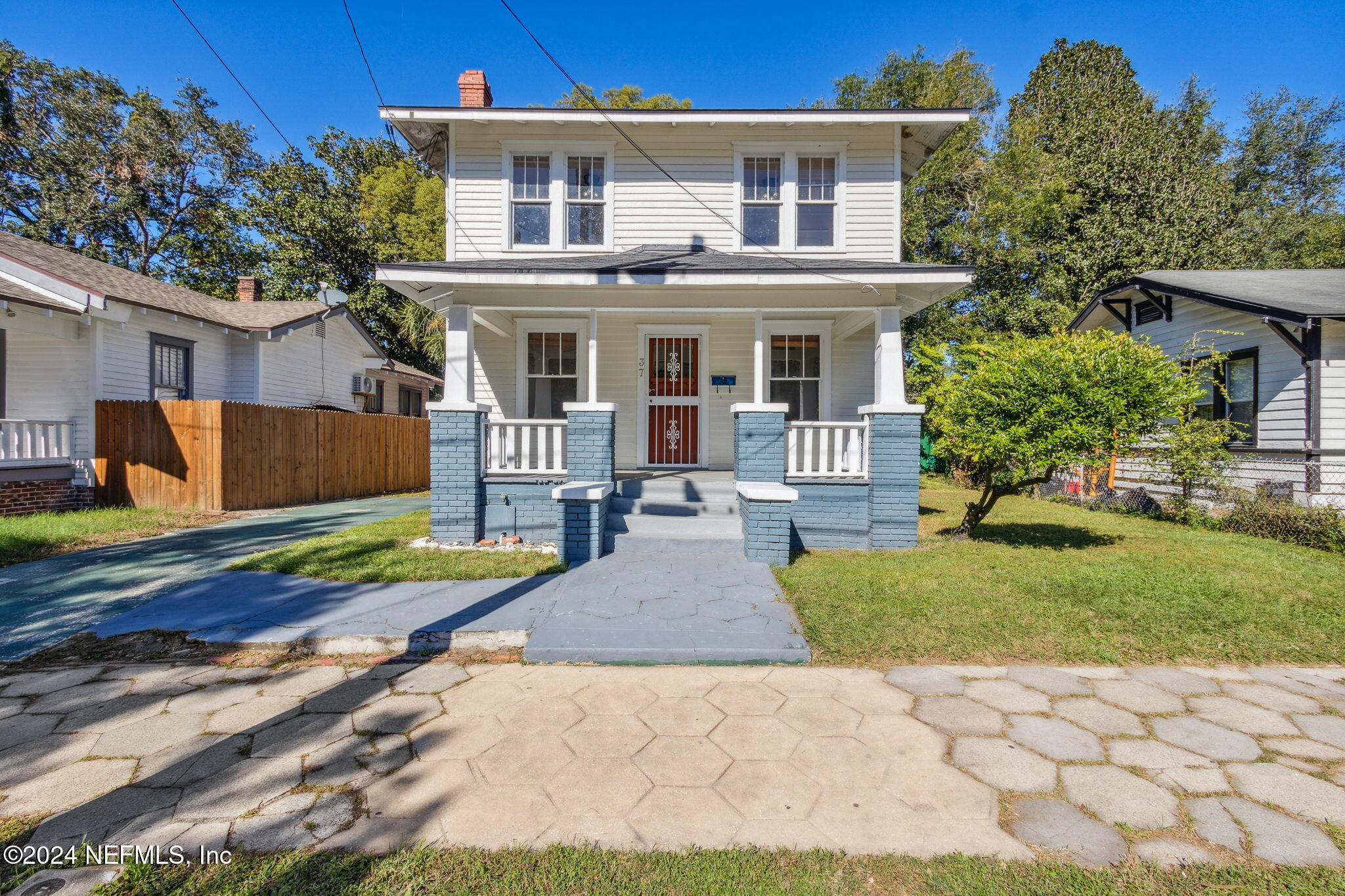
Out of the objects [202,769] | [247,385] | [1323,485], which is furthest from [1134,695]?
[247,385]

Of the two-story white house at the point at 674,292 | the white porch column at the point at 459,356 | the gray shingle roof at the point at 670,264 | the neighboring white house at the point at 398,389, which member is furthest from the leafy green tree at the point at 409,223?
the white porch column at the point at 459,356

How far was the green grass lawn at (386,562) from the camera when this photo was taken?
5.14 meters

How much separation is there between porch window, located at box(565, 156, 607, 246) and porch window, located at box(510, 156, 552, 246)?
1.03 feet

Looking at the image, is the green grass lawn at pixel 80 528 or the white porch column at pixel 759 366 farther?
the white porch column at pixel 759 366

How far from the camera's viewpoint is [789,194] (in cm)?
851

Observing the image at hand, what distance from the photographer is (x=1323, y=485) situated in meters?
7.89

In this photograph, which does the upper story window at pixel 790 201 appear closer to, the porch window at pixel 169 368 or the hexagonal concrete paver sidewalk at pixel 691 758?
the hexagonal concrete paver sidewalk at pixel 691 758

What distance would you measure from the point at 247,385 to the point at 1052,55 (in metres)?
28.9

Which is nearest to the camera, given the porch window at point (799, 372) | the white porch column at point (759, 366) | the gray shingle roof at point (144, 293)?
the white porch column at point (759, 366)

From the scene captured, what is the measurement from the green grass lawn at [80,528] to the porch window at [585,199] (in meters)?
7.34

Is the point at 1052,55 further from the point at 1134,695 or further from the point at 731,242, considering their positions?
the point at 1134,695

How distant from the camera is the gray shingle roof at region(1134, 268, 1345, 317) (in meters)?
8.41

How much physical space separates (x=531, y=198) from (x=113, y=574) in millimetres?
6952

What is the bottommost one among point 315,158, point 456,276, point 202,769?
point 202,769
